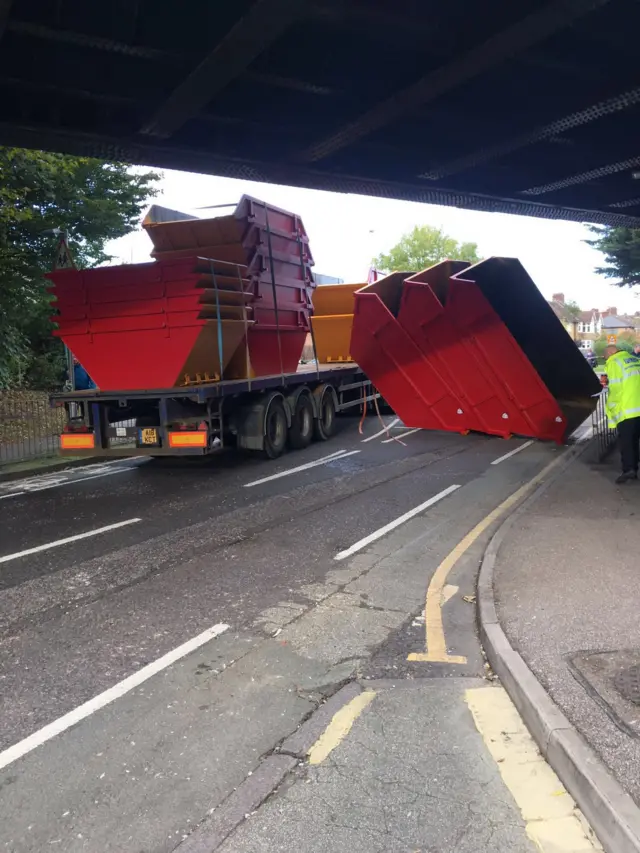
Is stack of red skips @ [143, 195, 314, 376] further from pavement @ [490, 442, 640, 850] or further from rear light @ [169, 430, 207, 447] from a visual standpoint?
pavement @ [490, 442, 640, 850]

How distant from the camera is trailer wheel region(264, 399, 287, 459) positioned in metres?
11.7

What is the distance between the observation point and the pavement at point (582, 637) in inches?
109

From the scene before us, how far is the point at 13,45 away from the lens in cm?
605

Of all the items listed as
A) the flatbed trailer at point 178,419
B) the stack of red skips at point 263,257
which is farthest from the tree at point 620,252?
the flatbed trailer at point 178,419

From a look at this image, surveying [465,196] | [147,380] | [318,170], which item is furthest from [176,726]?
[465,196]

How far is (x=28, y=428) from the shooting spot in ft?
44.8

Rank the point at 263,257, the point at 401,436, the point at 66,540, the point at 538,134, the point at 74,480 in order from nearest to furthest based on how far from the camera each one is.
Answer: the point at 66,540, the point at 538,134, the point at 74,480, the point at 263,257, the point at 401,436

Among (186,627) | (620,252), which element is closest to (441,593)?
(186,627)

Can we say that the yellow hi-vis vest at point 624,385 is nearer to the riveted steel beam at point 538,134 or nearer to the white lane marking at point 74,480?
the riveted steel beam at point 538,134

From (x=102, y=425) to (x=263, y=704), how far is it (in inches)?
279

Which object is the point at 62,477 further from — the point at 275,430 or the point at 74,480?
the point at 275,430

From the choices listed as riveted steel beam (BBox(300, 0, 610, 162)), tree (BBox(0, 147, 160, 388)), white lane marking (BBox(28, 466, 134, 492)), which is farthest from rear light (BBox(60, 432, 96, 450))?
riveted steel beam (BBox(300, 0, 610, 162))

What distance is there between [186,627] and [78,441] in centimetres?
600

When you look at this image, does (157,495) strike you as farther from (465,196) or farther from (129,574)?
(465,196)
